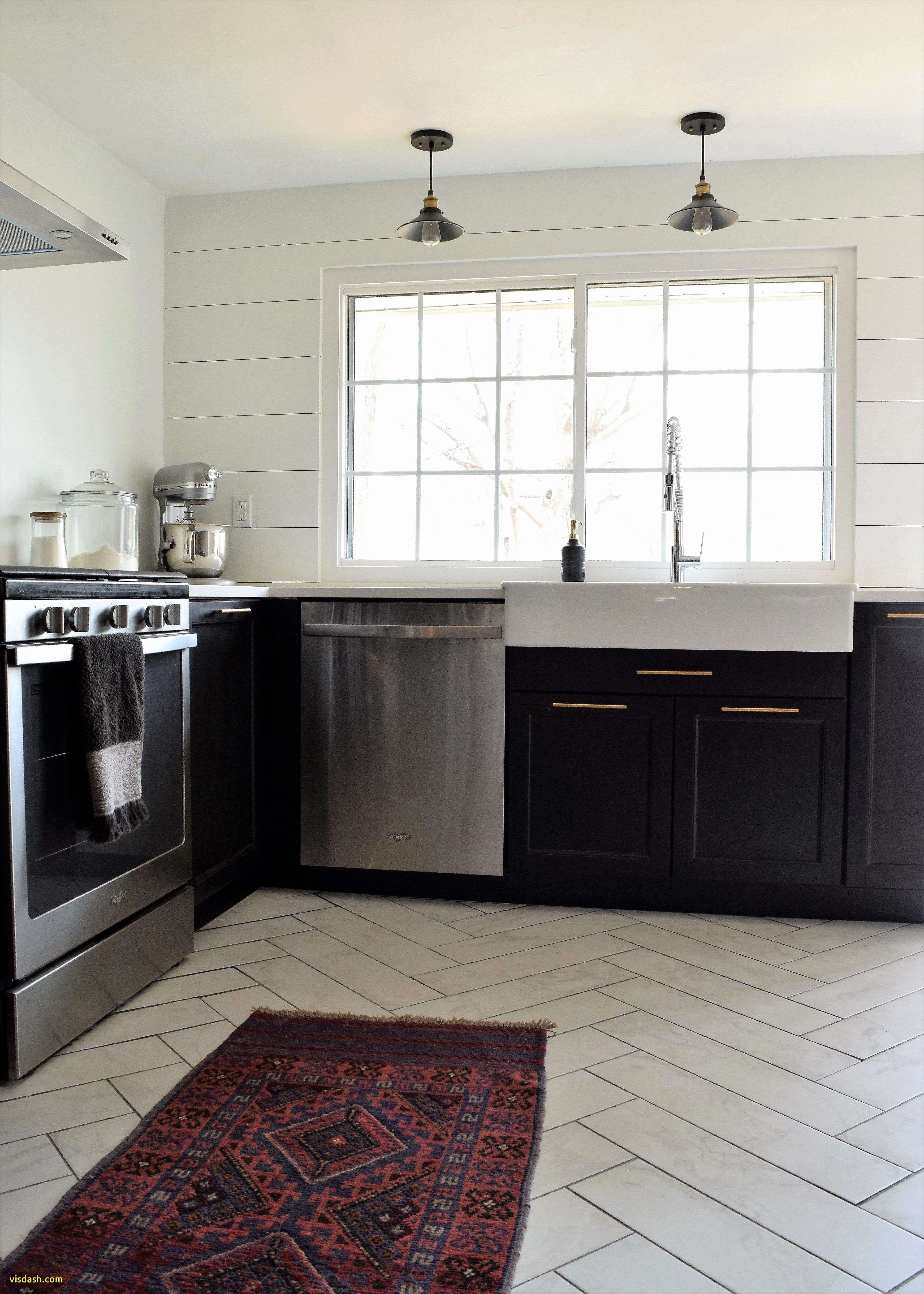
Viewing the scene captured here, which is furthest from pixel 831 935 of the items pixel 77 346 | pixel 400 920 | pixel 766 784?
pixel 77 346

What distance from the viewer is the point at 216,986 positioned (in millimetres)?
2135

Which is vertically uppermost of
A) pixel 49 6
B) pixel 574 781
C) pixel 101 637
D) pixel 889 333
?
pixel 49 6

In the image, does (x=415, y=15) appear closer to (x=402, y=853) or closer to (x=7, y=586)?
(x=7, y=586)

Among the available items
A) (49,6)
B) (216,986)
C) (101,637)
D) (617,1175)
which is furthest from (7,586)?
(49,6)

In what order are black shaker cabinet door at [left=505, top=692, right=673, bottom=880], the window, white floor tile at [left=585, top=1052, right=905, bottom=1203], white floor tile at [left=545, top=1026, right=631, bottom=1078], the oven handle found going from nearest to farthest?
white floor tile at [left=585, top=1052, right=905, bottom=1203] → the oven handle → white floor tile at [left=545, top=1026, right=631, bottom=1078] → black shaker cabinet door at [left=505, top=692, right=673, bottom=880] → the window

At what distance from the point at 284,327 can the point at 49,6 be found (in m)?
1.18

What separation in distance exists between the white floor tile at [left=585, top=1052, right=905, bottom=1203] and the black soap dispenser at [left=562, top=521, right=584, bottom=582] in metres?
1.55

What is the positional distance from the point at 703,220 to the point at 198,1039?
247 cm

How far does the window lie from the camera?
3154 millimetres

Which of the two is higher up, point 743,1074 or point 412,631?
point 412,631

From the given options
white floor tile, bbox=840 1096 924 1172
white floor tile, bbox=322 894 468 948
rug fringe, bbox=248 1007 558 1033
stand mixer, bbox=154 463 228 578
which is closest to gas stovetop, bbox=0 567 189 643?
stand mixer, bbox=154 463 228 578

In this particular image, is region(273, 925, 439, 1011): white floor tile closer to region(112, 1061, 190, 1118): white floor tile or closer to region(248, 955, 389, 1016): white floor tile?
region(248, 955, 389, 1016): white floor tile

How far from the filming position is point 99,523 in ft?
9.23

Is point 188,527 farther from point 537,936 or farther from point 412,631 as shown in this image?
point 537,936
